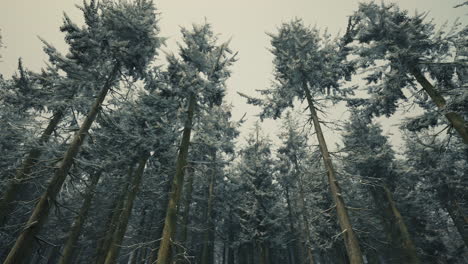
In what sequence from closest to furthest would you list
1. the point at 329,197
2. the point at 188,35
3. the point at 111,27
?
the point at 111,27 → the point at 188,35 → the point at 329,197

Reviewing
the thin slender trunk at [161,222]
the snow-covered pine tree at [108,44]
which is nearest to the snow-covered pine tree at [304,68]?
the snow-covered pine tree at [108,44]

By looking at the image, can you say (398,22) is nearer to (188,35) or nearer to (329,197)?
(188,35)

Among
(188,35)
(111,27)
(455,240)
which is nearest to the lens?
(111,27)

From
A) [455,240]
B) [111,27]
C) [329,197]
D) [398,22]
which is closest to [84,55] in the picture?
[111,27]

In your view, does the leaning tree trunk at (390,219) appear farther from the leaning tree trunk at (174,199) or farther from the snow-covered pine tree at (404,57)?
the leaning tree trunk at (174,199)

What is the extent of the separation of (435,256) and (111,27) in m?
31.5

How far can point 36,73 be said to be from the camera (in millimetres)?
15500

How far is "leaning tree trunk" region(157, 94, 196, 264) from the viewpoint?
26.2 ft

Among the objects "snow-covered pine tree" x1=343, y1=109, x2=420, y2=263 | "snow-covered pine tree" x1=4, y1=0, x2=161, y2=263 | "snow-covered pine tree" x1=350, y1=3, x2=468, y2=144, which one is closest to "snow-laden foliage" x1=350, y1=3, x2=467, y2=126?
"snow-covered pine tree" x1=350, y1=3, x2=468, y2=144

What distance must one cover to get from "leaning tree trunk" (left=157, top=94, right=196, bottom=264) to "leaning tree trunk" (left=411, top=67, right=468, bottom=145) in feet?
35.3

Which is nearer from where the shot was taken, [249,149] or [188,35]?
[188,35]

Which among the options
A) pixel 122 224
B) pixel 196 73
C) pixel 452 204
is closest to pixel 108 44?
pixel 196 73

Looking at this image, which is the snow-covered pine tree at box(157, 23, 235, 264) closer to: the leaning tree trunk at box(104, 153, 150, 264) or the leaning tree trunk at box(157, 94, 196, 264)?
the leaning tree trunk at box(157, 94, 196, 264)

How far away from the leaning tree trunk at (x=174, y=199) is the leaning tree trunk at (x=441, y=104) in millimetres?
10760
